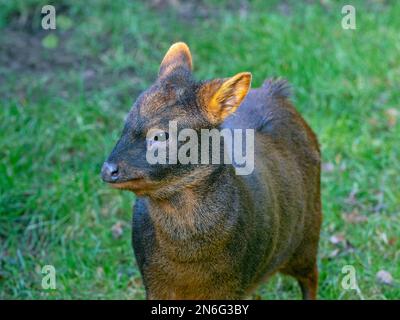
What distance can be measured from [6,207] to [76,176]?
0.62 metres

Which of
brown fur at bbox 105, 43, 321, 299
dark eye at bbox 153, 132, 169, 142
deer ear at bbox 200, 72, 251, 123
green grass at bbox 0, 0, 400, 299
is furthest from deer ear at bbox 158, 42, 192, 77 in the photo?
green grass at bbox 0, 0, 400, 299

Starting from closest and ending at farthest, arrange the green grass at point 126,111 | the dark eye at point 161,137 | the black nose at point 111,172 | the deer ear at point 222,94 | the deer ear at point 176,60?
the black nose at point 111,172
the dark eye at point 161,137
the deer ear at point 222,94
the deer ear at point 176,60
the green grass at point 126,111

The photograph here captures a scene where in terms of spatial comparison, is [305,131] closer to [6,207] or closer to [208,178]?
[208,178]

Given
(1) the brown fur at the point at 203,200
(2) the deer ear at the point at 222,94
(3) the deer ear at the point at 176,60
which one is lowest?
(1) the brown fur at the point at 203,200

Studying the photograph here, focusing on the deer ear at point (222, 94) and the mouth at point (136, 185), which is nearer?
the mouth at point (136, 185)

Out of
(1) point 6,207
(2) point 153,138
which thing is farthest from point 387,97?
(2) point 153,138

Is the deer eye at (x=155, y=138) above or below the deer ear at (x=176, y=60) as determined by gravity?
below

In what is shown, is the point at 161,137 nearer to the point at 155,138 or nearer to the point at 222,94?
the point at 155,138

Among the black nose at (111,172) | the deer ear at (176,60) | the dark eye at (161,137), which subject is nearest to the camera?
the black nose at (111,172)

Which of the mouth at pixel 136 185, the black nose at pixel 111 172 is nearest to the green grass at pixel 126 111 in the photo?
the mouth at pixel 136 185

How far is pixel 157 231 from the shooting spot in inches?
194

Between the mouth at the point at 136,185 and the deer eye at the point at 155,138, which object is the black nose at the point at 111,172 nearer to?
the mouth at the point at 136,185

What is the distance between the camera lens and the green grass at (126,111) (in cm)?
655
